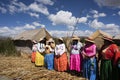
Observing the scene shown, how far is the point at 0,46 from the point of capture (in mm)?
15812

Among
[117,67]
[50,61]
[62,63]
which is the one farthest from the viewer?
[50,61]

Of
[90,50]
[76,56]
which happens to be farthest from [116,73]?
[76,56]

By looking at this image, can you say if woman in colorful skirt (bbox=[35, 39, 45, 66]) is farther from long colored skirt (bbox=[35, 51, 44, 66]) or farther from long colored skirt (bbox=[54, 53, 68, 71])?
long colored skirt (bbox=[54, 53, 68, 71])

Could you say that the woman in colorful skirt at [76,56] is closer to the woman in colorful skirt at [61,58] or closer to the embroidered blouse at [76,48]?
the embroidered blouse at [76,48]

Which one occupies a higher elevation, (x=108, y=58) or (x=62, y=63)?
(x=108, y=58)

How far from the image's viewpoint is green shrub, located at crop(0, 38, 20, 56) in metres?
15.2

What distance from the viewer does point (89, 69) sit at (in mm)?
8109

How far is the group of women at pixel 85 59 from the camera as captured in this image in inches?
281

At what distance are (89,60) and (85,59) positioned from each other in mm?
228

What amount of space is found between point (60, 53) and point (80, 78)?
1.57 metres

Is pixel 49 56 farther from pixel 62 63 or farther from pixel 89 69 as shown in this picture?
pixel 89 69

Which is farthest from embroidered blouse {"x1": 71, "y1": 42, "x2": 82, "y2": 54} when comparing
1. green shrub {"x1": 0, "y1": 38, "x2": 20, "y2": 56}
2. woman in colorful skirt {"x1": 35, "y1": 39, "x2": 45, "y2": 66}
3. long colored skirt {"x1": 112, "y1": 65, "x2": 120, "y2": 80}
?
green shrub {"x1": 0, "y1": 38, "x2": 20, "y2": 56}

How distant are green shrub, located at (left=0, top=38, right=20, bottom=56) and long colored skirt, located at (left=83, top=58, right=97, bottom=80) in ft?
25.0

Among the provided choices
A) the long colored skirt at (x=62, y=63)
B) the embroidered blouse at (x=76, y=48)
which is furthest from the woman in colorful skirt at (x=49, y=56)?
the embroidered blouse at (x=76, y=48)
